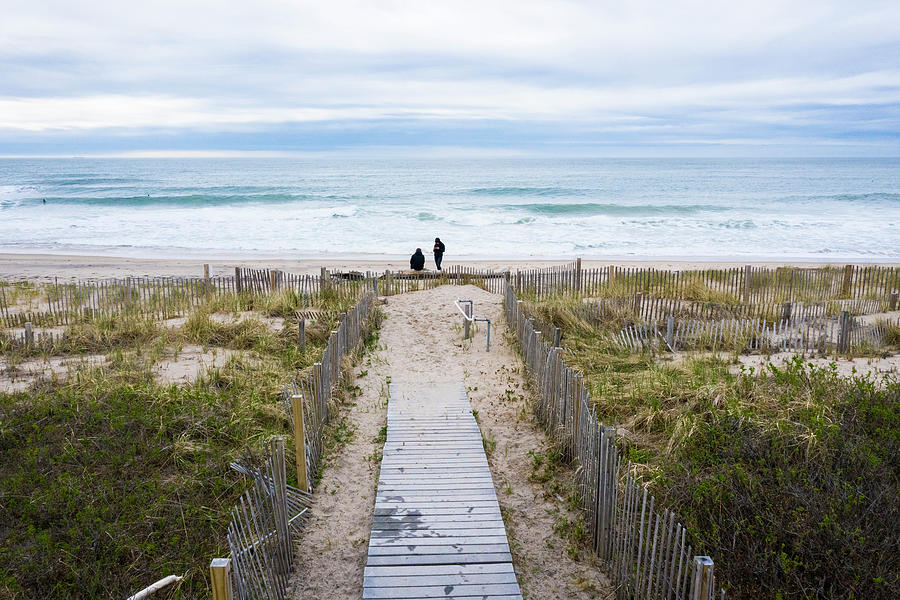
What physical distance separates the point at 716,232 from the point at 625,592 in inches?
1518

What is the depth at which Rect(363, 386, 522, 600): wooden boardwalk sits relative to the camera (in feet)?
16.5

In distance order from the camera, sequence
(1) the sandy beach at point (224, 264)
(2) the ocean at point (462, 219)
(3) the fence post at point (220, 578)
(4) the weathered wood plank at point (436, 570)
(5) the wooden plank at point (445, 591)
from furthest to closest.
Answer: (2) the ocean at point (462, 219)
(1) the sandy beach at point (224, 264)
(4) the weathered wood plank at point (436, 570)
(5) the wooden plank at point (445, 591)
(3) the fence post at point (220, 578)

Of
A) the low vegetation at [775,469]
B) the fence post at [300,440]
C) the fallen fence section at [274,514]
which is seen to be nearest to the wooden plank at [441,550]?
the fallen fence section at [274,514]

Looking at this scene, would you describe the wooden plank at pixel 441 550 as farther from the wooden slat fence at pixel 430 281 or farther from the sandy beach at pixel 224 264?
the sandy beach at pixel 224 264

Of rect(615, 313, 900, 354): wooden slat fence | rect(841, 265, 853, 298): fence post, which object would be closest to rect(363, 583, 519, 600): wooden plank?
rect(615, 313, 900, 354): wooden slat fence

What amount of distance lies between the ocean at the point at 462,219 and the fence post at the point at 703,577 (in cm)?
2795

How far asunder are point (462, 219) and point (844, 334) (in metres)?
36.1

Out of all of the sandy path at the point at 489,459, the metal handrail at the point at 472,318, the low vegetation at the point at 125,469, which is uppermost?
the metal handrail at the point at 472,318

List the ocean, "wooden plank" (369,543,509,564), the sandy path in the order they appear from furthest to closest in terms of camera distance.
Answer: the ocean < "wooden plank" (369,543,509,564) < the sandy path

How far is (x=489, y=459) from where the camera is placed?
7.48 metres

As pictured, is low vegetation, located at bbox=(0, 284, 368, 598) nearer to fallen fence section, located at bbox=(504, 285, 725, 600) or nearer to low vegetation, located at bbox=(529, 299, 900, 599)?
fallen fence section, located at bbox=(504, 285, 725, 600)

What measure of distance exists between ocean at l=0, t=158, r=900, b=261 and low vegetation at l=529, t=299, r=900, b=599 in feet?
78.2

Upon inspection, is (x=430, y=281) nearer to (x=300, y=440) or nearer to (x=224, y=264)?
(x=300, y=440)

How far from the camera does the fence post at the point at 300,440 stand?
6.33 meters
